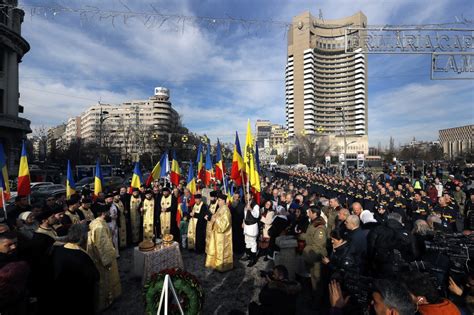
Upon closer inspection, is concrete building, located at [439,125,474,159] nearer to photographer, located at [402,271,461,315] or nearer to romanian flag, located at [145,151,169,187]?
romanian flag, located at [145,151,169,187]

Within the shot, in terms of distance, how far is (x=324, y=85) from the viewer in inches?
5256

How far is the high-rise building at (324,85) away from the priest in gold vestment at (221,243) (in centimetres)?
11959

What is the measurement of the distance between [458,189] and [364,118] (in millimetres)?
124502

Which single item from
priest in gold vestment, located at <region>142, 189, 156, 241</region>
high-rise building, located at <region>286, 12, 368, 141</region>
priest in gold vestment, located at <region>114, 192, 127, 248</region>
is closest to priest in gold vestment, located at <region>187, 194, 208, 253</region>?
priest in gold vestment, located at <region>142, 189, 156, 241</region>

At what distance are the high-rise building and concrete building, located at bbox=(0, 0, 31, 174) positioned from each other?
103 m

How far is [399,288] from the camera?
237 cm

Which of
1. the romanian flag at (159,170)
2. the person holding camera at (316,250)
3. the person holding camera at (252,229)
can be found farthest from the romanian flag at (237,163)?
the romanian flag at (159,170)

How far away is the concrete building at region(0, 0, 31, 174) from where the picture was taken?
3497cm

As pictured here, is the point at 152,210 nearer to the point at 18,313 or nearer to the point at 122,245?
the point at 122,245

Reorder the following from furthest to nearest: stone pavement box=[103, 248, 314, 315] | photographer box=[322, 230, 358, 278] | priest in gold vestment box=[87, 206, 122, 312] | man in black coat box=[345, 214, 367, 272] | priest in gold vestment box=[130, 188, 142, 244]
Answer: priest in gold vestment box=[130, 188, 142, 244] < stone pavement box=[103, 248, 314, 315] < priest in gold vestment box=[87, 206, 122, 312] < man in black coat box=[345, 214, 367, 272] < photographer box=[322, 230, 358, 278]

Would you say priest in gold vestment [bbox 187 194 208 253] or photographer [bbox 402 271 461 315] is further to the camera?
priest in gold vestment [bbox 187 194 208 253]

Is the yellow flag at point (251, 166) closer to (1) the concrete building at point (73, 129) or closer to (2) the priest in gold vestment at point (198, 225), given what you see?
(2) the priest in gold vestment at point (198, 225)

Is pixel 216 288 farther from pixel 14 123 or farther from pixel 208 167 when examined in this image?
pixel 14 123

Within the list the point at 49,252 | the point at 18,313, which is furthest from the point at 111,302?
the point at 18,313
